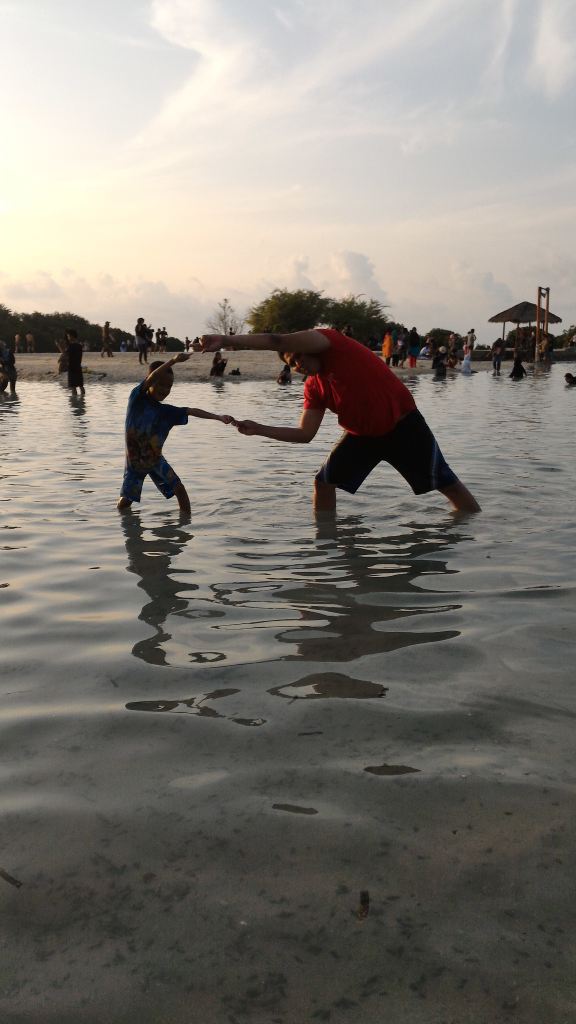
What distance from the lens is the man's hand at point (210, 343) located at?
4.01 metres

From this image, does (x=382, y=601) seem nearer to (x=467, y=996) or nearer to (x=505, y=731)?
(x=505, y=731)

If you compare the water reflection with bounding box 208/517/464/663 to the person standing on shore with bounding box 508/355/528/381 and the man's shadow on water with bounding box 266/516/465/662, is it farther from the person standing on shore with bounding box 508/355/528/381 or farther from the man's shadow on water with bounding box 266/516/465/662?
the person standing on shore with bounding box 508/355/528/381

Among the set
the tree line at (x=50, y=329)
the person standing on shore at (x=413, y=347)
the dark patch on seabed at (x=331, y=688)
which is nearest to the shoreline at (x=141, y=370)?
the person standing on shore at (x=413, y=347)

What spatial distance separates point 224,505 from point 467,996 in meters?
5.57

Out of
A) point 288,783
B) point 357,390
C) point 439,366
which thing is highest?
point 439,366

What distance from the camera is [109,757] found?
7.58 feet

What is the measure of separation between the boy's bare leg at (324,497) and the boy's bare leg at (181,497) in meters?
1.11

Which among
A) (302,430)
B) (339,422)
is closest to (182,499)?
(302,430)

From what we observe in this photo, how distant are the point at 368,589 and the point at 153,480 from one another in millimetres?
2821

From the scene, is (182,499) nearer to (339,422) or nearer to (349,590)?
(339,422)

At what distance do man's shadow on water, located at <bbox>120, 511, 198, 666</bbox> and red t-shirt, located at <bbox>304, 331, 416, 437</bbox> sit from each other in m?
1.40

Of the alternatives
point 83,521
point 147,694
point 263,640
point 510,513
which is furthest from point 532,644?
point 83,521

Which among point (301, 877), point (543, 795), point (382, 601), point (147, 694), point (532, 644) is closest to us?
point (301, 877)

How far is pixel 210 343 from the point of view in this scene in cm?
404
